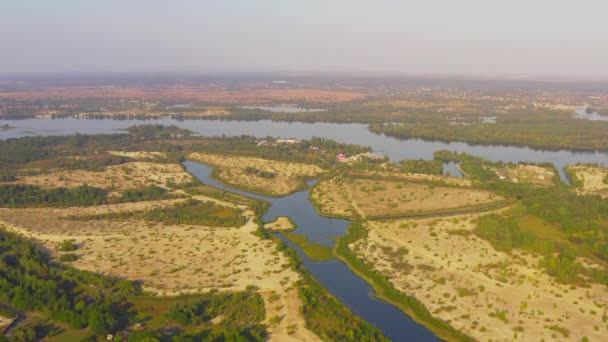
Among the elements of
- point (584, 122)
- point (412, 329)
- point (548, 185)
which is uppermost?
point (584, 122)

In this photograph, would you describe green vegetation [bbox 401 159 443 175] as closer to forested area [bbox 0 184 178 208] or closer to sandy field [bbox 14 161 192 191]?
sandy field [bbox 14 161 192 191]

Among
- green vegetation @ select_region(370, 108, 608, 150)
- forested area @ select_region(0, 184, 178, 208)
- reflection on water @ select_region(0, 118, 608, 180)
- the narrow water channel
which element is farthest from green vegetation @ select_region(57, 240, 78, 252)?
green vegetation @ select_region(370, 108, 608, 150)

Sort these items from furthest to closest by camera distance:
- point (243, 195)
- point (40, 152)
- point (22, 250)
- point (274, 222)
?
point (40, 152)
point (243, 195)
point (274, 222)
point (22, 250)

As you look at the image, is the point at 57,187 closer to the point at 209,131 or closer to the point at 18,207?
the point at 18,207

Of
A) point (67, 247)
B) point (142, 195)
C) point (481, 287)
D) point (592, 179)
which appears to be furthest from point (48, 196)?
point (592, 179)

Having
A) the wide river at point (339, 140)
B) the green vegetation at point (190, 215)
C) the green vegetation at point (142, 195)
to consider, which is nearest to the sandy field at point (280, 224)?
the wide river at point (339, 140)

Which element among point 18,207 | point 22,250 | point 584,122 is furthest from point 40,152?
point 584,122
